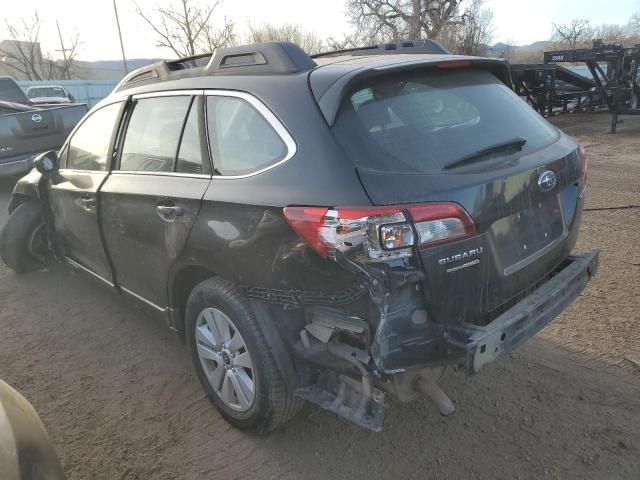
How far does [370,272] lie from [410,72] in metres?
1.09

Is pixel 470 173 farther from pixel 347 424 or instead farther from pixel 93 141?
pixel 93 141

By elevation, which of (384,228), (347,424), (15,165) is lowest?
(347,424)

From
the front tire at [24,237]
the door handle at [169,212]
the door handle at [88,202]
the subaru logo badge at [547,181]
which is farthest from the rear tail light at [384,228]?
the front tire at [24,237]

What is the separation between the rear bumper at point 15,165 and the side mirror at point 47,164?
17.0 feet

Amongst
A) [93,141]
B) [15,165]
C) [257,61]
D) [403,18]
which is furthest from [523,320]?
[403,18]

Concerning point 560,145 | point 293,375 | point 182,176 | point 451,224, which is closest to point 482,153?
point 451,224

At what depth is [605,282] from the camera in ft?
13.8

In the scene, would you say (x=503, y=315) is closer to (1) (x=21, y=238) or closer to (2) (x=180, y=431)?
(2) (x=180, y=431)

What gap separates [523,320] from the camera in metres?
2.28

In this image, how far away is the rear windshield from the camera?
86.2 inches

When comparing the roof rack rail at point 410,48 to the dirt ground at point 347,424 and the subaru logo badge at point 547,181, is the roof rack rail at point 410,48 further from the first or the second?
the dirt ground at point 347,424

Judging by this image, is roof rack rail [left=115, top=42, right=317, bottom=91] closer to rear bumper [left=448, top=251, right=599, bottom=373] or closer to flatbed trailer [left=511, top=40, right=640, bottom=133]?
rear bumper [left=448, top=251, right=599, bottom=373]

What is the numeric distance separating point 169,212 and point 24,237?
290 centimetres

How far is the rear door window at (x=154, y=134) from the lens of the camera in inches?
117
